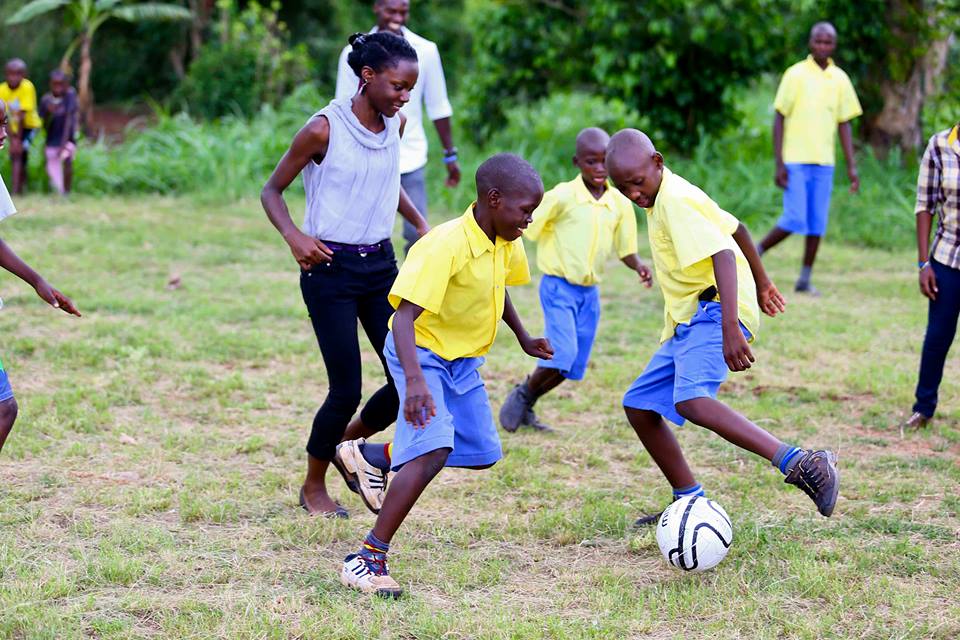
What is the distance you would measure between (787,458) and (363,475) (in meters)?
1.56

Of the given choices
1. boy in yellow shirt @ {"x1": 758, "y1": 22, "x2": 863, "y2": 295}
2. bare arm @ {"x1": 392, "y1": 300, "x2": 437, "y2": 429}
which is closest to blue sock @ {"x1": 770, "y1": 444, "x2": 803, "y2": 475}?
bare arm @ {"x1": 392, "y1": 300, "x2": 437, "y2": 429}

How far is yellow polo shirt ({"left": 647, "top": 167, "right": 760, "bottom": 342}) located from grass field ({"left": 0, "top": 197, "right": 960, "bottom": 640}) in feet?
2.89

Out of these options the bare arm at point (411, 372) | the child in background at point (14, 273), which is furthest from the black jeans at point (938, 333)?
the child in background at point (14, 273)

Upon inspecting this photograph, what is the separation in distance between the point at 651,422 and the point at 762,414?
1879 millimetres

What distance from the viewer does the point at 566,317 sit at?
5.62 meters

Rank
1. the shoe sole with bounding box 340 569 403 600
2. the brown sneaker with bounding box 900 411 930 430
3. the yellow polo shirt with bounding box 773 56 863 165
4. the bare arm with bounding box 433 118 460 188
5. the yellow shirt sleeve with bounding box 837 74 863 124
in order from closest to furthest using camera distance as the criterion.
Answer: the shoe sole with bounding box 340 569 403 600 → the brown sneaker with bounding box 900 411 930 430 → the bare arm with bounding box 433 118 460 188 → the yellow polo shirt with bounding box 773 56 863 165 → the yellow shirt sleeve with bounding box 837 74 863 124

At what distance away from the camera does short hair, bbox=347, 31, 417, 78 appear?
13.6ft

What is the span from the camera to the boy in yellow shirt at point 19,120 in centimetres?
1250

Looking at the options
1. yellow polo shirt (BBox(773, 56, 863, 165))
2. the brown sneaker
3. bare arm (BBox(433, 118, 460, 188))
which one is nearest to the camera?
the brown sneaker

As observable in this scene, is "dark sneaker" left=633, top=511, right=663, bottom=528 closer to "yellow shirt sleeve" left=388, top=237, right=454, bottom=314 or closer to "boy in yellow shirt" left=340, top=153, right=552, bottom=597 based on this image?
"boy in yellow shirt" left=340, top=153, right=552, bottom=597

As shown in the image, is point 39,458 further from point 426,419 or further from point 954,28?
point 954,28

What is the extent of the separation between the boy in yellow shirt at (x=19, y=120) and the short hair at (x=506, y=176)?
999 centimetres

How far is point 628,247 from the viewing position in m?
5.71

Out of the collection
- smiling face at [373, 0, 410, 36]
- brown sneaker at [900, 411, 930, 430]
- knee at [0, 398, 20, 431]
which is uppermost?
smiling face at [373, 0, 410, 36]
